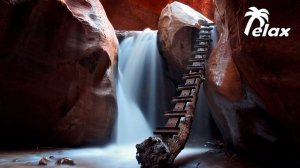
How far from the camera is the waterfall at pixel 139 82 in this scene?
330 inches

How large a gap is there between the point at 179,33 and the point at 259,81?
479cm

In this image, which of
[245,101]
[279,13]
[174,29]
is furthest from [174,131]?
[174,29]

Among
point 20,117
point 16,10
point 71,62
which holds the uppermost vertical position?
point 16,10

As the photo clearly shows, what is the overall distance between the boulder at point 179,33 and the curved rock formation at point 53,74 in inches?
81.6

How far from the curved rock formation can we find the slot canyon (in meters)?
0.02

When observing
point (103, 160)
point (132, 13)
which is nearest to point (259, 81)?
point (103, 160)

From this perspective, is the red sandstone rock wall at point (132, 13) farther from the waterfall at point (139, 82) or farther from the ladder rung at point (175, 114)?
the ladder rung at point (175, 114)

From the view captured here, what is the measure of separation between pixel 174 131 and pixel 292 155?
1.69m

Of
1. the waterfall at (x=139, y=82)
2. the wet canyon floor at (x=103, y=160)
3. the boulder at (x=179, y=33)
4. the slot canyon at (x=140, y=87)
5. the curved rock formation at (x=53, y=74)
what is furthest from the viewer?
the waterfall at (x=139, y=82)

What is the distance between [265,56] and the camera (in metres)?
3.42

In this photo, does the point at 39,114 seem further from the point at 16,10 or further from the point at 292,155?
the point at 292,155

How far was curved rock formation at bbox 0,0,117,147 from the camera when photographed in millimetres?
6051

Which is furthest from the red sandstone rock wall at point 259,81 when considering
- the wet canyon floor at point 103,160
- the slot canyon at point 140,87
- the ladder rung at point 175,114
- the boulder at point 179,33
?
the boulder at point 179,33

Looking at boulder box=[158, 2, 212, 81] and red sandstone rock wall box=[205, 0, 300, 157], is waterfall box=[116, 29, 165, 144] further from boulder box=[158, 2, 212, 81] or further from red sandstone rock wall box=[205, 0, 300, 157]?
red sandstone rock wall box=[205, 0, 300, 157]
